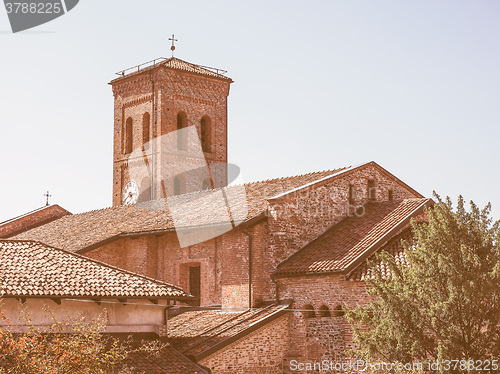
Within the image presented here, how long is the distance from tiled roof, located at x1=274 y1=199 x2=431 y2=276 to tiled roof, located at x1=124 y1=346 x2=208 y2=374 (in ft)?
13.3

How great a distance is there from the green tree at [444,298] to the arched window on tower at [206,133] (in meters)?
24.2

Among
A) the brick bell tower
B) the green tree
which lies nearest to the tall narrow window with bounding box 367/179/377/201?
the green tree

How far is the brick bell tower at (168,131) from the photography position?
37438 mm

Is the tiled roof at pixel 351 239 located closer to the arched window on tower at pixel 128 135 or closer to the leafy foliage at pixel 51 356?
the leafy foliage at pixel 51 356

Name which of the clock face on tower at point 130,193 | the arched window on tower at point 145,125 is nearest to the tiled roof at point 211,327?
the clock face on tower at point 130,193

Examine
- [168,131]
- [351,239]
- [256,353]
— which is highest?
[168,131]

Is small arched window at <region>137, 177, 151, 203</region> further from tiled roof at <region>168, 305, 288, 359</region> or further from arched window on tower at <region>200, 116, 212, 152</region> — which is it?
tiled roof at <region>168, 305, 288, 359</region>

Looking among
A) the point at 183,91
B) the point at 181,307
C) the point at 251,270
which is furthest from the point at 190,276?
the point at 183,91

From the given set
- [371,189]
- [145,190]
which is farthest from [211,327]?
[145,190]

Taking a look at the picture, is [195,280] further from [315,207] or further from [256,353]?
[256,353]

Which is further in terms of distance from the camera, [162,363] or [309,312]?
[309,312]

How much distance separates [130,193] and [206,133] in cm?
528

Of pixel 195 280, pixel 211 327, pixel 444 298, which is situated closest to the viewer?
pixel 444 298

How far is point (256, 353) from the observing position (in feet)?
60.4
